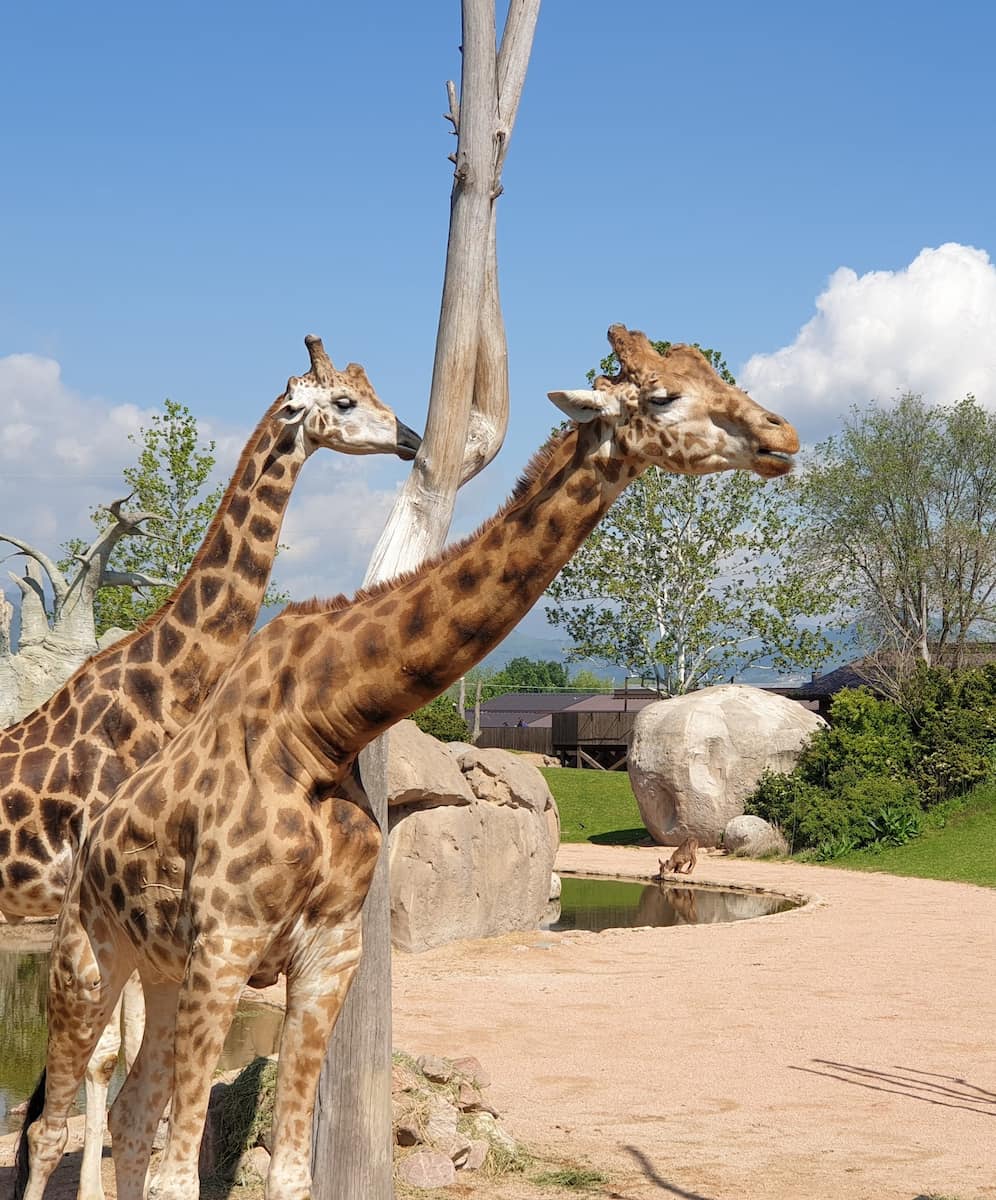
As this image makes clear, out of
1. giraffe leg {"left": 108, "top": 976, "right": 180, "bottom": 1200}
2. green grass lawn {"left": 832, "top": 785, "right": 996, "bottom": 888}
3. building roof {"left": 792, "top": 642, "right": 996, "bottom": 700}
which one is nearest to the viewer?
giraffe leg {"left": 108, "top": 976, "right": 180, "bottom": 1200}

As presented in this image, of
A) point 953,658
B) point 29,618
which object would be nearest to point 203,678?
point 29,618

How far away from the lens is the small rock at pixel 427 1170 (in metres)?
6.50

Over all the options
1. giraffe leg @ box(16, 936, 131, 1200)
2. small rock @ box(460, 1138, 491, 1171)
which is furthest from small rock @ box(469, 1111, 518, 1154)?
giraffe leg @ box(16, 936, 131, 1200)

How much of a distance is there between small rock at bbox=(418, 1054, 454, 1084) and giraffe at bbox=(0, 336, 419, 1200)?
6.86 ft

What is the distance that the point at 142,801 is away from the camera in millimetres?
4098

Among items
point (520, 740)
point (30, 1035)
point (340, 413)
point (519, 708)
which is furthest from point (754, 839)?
point (519, 708)

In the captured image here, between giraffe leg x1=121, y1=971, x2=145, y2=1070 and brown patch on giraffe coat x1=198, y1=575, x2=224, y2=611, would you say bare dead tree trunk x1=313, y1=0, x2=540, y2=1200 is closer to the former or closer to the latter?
brown patch on giraffe coat x1=198, y1=575, x2=224, y2=611

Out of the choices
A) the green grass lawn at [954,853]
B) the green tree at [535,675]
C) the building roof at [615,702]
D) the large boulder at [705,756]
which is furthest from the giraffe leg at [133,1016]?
the green tree at [535,675]

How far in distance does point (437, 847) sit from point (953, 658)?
88.2ft

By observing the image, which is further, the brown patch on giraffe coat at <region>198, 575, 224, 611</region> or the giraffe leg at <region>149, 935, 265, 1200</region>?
the brown patch on giraffe coat at <region>198, 575, 224, 611</region>

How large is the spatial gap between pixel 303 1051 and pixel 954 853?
62.8ft

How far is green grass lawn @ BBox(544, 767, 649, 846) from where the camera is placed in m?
27.7

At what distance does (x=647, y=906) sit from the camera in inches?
715

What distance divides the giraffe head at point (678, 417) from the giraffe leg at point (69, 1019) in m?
2.33
